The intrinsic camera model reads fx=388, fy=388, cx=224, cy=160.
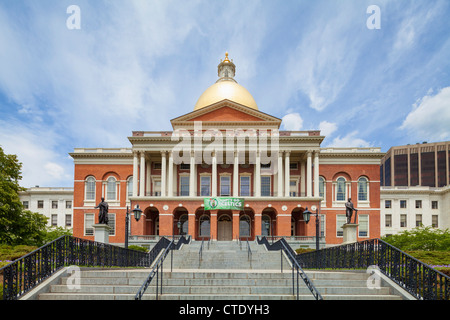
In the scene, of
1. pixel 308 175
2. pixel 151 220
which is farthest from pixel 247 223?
pixel 151 220

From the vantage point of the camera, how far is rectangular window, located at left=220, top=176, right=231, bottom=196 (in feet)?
157

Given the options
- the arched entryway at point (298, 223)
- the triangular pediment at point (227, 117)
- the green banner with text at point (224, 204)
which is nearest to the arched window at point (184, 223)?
the green banner with text at point (224, 204)

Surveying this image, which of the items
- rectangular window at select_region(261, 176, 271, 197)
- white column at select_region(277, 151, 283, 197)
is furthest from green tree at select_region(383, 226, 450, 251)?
rectangular window at select_region(261, 176, 271, 197)

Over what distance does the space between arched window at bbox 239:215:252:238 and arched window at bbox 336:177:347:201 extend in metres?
11.8

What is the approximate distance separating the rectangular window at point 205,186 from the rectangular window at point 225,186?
1.50 metres

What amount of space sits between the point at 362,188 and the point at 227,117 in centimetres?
1936

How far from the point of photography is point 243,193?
4800 cm

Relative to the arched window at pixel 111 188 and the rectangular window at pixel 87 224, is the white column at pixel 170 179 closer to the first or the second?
the arched window at pixel 111 188

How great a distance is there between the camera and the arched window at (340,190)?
49062 millimetres

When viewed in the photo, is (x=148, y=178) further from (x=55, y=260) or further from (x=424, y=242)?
(x=55, y=260)

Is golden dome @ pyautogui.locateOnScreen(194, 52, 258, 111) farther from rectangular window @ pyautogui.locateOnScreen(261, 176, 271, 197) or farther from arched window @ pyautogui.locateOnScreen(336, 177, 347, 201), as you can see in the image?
arched window @ pyautogui.locateOnScreen(336, 177, 347, 201)

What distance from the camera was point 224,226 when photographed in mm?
47219
